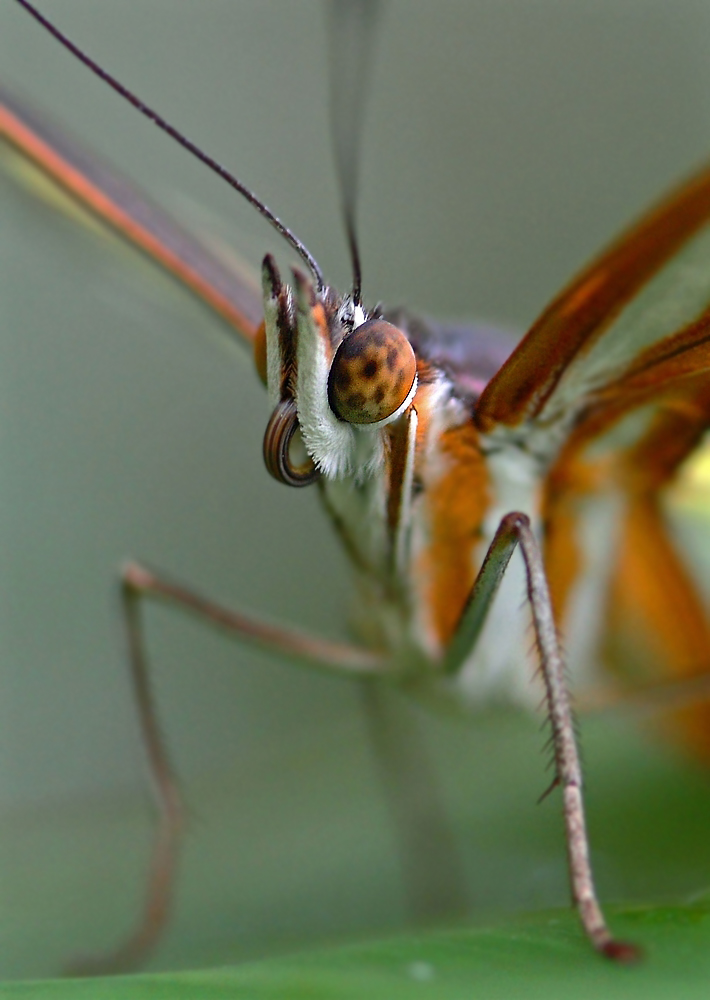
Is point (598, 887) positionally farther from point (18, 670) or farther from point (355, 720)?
point (18, 670)

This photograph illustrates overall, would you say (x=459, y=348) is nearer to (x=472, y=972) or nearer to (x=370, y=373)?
(x=370, y=373)

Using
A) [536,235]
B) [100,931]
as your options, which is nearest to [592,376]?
[100,931]

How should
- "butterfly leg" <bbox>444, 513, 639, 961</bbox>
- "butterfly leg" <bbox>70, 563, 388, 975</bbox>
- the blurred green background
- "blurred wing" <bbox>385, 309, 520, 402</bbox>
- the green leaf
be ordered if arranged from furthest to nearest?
the blurred green background
"butterfly leg" <bbox>70, 563, 388, 975</bbox>
"blurred wing" <bbox>385, 309, 520, 402</bbox>
"butterfly leg" <bbox>444, 513, 639, 961</bbox>
the green leaf

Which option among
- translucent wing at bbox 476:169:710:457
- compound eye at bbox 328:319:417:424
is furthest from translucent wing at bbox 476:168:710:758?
compound eye at bbox 328:319:417:424

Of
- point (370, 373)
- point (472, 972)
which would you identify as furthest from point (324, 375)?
point (472, 972)

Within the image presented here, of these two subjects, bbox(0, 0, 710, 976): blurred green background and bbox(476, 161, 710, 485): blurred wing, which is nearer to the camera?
bbox(476, 161, 710, 485): blurred wing

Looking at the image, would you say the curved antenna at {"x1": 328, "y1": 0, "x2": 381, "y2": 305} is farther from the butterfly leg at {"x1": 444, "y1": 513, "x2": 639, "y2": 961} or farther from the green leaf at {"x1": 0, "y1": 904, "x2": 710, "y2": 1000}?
the green leaf at {"x1": 0, "y1": 904, "x2": 710, "y2": 1000}

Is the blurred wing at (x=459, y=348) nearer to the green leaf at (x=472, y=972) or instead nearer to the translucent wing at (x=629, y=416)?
the translucent wing at (x=629, y=416)

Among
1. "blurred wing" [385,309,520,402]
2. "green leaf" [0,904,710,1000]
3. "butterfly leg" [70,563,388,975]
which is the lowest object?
"green leaf" [0,904,710,1000]
